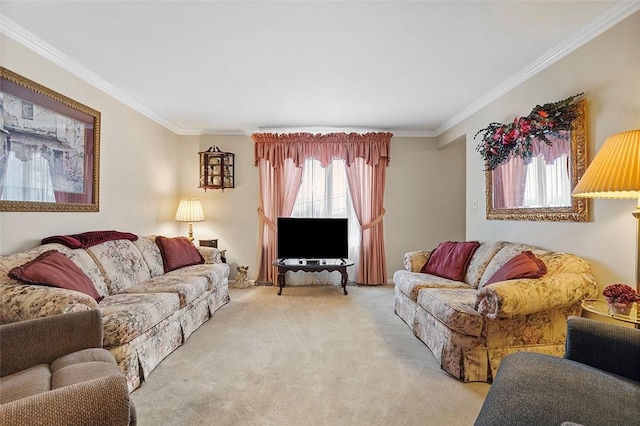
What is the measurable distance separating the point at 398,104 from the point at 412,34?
160cm

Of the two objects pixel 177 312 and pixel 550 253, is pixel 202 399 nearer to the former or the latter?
pixel 177 312

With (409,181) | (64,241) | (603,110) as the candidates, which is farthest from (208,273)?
(603,110)

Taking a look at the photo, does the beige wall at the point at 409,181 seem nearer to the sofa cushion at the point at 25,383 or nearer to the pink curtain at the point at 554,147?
the pink curtain at the point at 554,147

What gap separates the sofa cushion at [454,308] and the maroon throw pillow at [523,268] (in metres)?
0.31

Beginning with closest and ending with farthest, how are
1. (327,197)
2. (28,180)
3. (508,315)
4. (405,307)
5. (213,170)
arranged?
(508,315) < (28,180) < (405,307) < (213,170) < (327,197)

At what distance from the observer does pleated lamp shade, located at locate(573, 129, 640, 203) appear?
1.66 m

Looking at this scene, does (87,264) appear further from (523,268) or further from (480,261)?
(480,261)

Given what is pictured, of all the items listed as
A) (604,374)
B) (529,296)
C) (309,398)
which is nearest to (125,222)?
(309,398)

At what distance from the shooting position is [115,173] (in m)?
3.60

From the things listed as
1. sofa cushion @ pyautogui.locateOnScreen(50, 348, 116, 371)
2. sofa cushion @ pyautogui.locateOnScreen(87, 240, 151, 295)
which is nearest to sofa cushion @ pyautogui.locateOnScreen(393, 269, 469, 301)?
sofa cushion @ pyautogui.locateOnScreen(50, 348, 116, 371)

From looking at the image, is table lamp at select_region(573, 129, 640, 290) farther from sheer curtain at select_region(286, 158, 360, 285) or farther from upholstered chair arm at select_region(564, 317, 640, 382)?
sheer curtain at select_region(286, 158, 360, 285)

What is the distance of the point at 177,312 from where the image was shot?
283cm

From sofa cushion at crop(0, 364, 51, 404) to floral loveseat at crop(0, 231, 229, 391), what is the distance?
42cm

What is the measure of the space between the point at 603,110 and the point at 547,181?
0.68 metres
